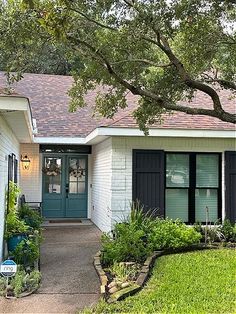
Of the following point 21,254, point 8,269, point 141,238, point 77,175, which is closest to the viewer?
point 8,269

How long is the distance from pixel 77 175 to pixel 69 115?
231cm

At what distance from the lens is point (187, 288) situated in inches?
246

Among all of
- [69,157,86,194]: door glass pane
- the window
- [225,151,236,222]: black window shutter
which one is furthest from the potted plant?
[69,157,86,194]: door glass pane

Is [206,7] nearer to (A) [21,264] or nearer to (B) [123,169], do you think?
(B) [123,169]

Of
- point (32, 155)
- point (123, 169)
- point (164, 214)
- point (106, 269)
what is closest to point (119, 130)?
point (123, 169)

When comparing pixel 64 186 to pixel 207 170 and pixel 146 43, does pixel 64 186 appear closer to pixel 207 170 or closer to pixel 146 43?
pixel 207 170

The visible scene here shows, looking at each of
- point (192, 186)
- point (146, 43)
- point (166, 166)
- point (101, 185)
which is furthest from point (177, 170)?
point (146, 43)

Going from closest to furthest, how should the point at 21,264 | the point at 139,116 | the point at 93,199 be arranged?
the point at 21,264 → the point at 139,116 → the point at 93,199

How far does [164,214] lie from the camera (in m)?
10.6

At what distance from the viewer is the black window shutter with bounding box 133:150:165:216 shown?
1046cm

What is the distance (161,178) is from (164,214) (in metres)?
0.96

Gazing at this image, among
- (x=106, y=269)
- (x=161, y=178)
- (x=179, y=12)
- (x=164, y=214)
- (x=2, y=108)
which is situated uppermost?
(x=179, y=12)

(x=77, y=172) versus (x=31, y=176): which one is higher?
(x=77, y=172)

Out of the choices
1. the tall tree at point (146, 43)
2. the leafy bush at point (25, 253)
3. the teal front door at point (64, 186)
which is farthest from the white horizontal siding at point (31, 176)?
the leafy bush at point (25, 253)
